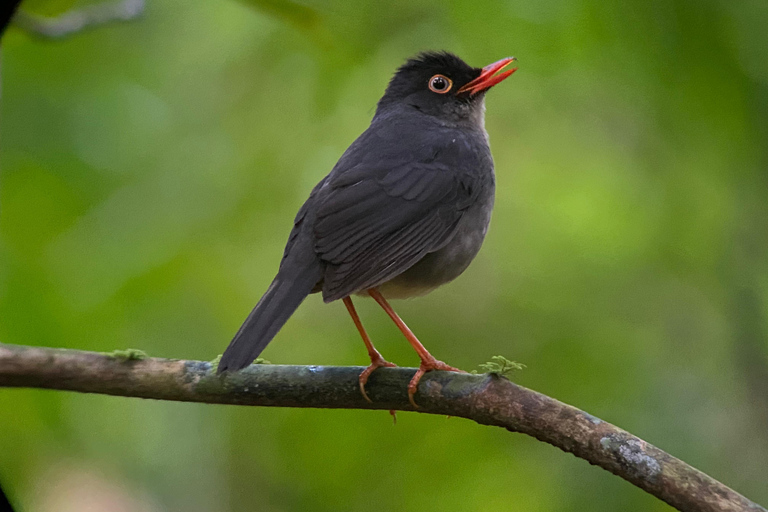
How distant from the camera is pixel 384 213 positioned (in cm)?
398

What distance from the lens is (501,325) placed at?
571 cm

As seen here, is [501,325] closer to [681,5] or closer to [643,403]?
[643,403]

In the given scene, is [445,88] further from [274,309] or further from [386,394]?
[386,394]

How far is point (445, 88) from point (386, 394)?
236 cm

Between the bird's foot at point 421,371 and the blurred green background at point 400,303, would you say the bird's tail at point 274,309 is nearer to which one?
the bird's foot at point 421,371

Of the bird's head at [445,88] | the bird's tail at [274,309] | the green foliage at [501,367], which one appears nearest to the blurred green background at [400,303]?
the bird's head at [445,88]

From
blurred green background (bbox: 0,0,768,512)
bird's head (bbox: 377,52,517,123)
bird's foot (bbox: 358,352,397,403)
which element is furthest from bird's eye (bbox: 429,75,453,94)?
bird's foot (bbox: 358,352,397,403)

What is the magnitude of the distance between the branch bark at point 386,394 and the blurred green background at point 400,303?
121 centimetres

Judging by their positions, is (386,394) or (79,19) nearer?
(386,394)

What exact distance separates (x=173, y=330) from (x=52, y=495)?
2.04 m

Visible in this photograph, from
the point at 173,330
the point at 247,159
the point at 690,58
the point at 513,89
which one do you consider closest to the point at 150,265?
the point at 173,330

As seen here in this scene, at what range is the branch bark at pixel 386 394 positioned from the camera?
274 cm

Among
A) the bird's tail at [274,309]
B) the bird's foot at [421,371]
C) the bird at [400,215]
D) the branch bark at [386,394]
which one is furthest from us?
the bird at [400,215]

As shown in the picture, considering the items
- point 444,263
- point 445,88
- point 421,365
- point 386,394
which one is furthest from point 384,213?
point 445,88
